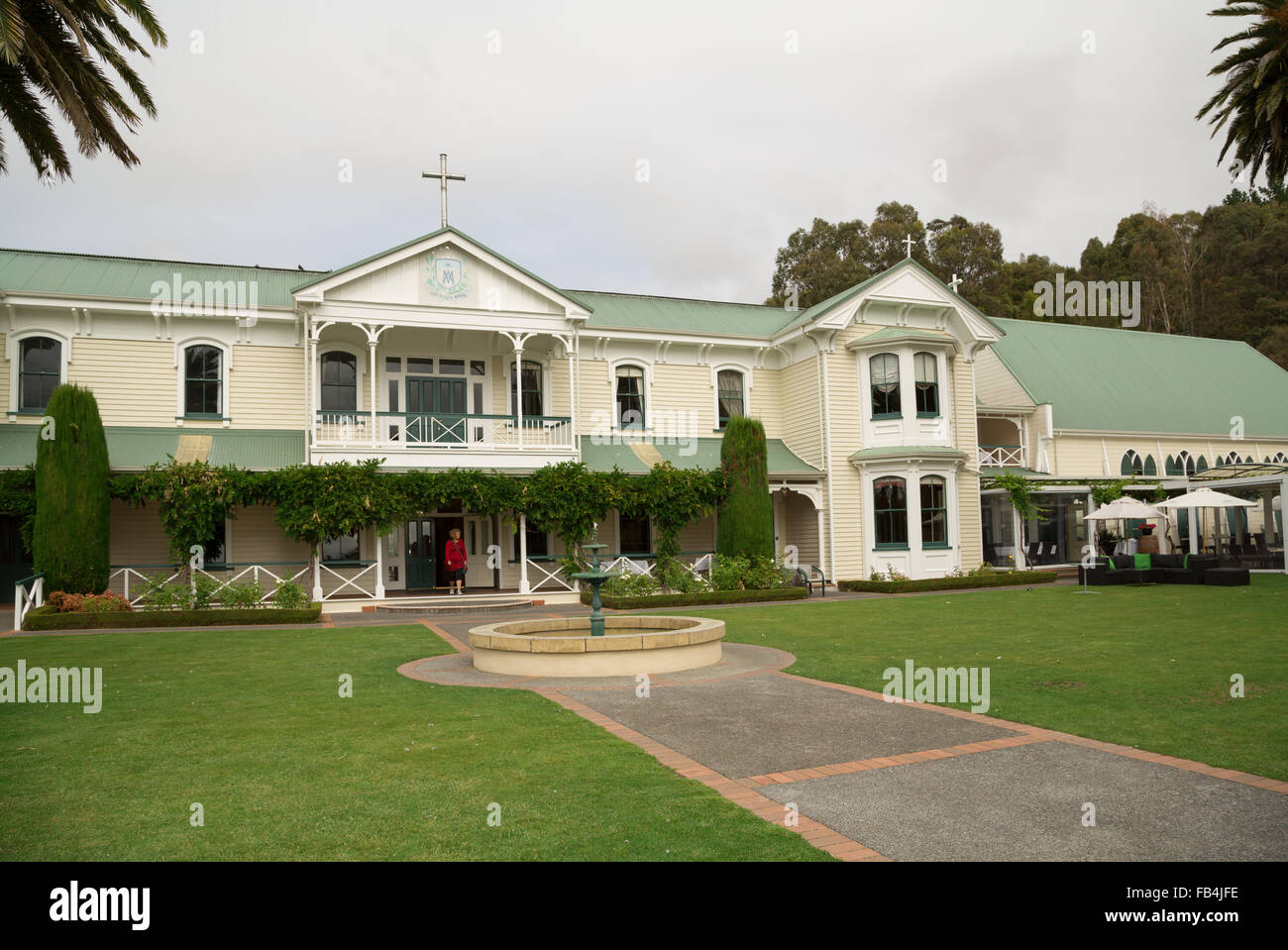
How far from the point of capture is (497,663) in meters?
11.4

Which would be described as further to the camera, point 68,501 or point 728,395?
point 728,395

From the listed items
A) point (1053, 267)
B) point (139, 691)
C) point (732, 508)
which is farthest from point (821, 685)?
point (1053, 267)

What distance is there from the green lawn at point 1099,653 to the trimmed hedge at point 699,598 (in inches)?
36.6

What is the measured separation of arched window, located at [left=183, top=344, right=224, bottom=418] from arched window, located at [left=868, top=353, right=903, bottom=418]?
18455 millimetres

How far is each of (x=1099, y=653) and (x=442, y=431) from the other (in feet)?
54.1

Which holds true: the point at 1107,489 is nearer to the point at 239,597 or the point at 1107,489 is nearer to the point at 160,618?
the point at 239,597

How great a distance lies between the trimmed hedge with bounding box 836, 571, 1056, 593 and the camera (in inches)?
978

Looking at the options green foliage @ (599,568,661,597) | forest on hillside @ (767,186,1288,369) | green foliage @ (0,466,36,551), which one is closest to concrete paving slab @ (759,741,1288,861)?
green foliage @ (599,568,661,597)

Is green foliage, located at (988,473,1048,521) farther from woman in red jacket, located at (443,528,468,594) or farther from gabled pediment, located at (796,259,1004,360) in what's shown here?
woman in red jacket, located at (443,528,468,594)

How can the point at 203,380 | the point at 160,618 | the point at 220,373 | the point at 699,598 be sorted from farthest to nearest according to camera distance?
the point at 220,373 < the point at 203,380 < the point at 699,598 < the point at 160,618

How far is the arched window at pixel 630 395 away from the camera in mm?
27344

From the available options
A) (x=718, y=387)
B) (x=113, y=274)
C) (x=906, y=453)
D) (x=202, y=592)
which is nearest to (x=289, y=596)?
(x=202, y=592)

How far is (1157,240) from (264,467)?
60796 mm

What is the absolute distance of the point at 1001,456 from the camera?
3209cm
